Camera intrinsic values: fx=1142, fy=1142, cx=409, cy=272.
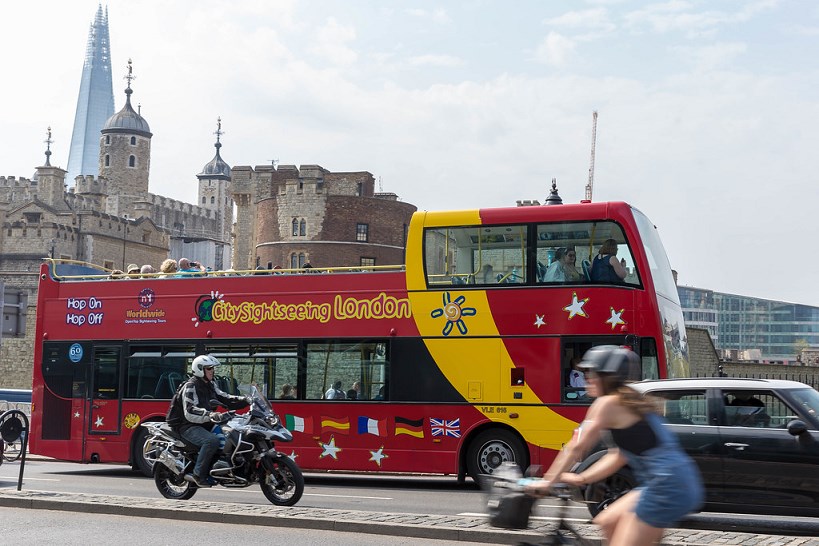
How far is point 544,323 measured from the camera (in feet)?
51.5

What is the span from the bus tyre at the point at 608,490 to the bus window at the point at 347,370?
20.9 feet

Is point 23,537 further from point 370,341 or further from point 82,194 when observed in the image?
point 82,194

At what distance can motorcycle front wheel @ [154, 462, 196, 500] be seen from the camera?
13.3 metres

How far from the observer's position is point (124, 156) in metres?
130

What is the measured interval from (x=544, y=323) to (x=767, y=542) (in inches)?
265

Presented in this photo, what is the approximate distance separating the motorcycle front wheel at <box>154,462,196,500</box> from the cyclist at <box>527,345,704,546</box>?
27.0ft

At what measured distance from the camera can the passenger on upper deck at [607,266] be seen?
50.5 ft

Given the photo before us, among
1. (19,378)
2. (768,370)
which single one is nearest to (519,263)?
(768,370)

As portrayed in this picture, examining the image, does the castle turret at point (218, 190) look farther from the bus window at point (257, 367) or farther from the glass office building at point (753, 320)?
the bus window at point (257, 367)

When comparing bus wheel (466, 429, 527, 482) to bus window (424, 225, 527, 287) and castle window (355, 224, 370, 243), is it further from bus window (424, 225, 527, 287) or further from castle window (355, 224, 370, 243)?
castle window (355, 224, 370, 243)

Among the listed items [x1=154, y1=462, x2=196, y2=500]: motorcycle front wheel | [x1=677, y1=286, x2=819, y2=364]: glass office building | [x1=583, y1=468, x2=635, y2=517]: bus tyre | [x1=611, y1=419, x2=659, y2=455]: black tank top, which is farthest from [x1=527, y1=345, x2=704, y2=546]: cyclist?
[x1=677, y1=286, x2=819, y2=364]: glass office building

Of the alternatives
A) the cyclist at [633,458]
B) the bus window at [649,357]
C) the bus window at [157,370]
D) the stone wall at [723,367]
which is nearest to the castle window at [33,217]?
the stone wall at [723,367]

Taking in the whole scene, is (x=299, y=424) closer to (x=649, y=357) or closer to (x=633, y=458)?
(x=649, y=357)

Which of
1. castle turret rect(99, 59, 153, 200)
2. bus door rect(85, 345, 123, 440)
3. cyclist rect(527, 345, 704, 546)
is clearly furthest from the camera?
castle turret rect(99, 59, 153, 200)
